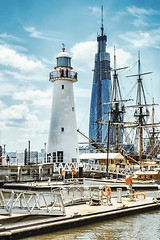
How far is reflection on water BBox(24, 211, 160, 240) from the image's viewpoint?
1833cm

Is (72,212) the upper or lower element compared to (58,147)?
lower

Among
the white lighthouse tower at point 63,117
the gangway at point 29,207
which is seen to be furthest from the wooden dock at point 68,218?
the white lighthouse tower at point 63,117

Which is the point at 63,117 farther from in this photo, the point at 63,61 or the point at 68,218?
the point at 68,218

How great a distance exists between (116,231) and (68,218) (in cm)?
291

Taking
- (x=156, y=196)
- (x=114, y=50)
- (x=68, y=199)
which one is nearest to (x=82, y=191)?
(x=68, y=199)

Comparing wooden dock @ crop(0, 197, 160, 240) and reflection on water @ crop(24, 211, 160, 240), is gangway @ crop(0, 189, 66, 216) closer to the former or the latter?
wooden dock @ crop(0, 197, 160, 240)

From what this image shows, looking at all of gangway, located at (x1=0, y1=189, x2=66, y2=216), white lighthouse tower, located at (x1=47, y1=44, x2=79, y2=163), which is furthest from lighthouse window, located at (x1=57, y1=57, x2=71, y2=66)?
gangway, located at (x1=0, y1=189, x2=66, y2=216)

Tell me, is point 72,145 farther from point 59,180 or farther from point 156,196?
point 156,196

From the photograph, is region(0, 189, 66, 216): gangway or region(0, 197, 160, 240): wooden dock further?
region(0, 189, 66, 216): gangway

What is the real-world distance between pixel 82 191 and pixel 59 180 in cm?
2351

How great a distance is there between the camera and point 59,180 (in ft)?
161

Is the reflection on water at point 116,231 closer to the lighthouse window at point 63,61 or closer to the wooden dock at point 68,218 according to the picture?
the wooden dock at point 68,218

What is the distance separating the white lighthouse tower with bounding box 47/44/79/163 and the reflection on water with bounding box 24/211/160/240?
1160 inches

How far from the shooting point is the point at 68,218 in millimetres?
19859
